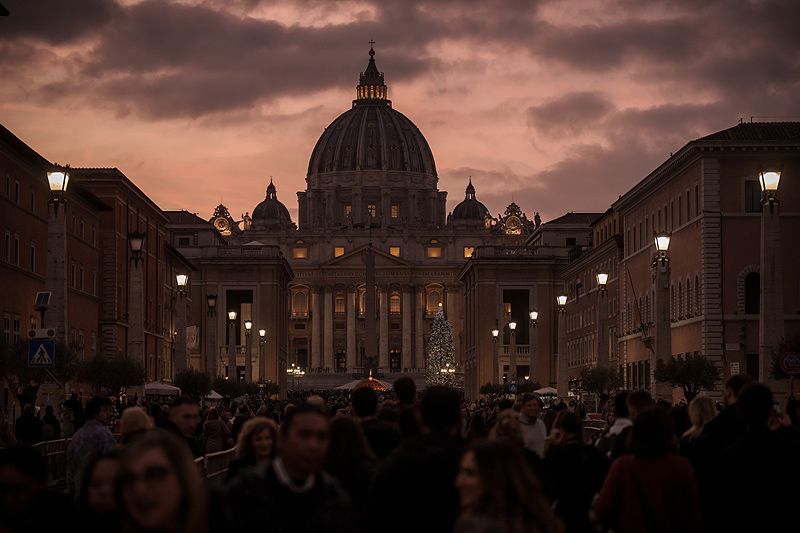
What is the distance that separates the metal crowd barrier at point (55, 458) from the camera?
1089 inches

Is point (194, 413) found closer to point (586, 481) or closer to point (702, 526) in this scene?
point (586, 481)

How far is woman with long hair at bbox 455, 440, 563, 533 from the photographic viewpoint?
7.71m

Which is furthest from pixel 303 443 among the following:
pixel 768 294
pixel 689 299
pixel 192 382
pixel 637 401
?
pixel 689 299

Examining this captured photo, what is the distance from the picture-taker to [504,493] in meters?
7.77

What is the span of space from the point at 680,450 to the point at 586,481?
3095 mm

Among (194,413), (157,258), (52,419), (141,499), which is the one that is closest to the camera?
(141,499)

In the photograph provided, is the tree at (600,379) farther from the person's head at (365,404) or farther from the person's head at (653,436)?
the person's head at (653,436)

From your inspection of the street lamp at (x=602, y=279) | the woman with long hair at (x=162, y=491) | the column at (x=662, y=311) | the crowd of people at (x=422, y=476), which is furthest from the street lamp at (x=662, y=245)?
the woman with long hair at (x=162, y=491)

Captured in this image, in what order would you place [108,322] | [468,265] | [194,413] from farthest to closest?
1. [468,265]
2. [108,322]
3. [194,413]

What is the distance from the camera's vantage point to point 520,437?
44.2ft

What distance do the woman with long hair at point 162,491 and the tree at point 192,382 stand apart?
6107 cm

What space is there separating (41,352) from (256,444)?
16.0 metres

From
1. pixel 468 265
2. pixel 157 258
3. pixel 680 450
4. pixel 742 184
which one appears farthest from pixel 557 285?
pixel 680 450

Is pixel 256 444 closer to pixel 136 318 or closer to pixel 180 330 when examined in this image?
pixel 136 318
